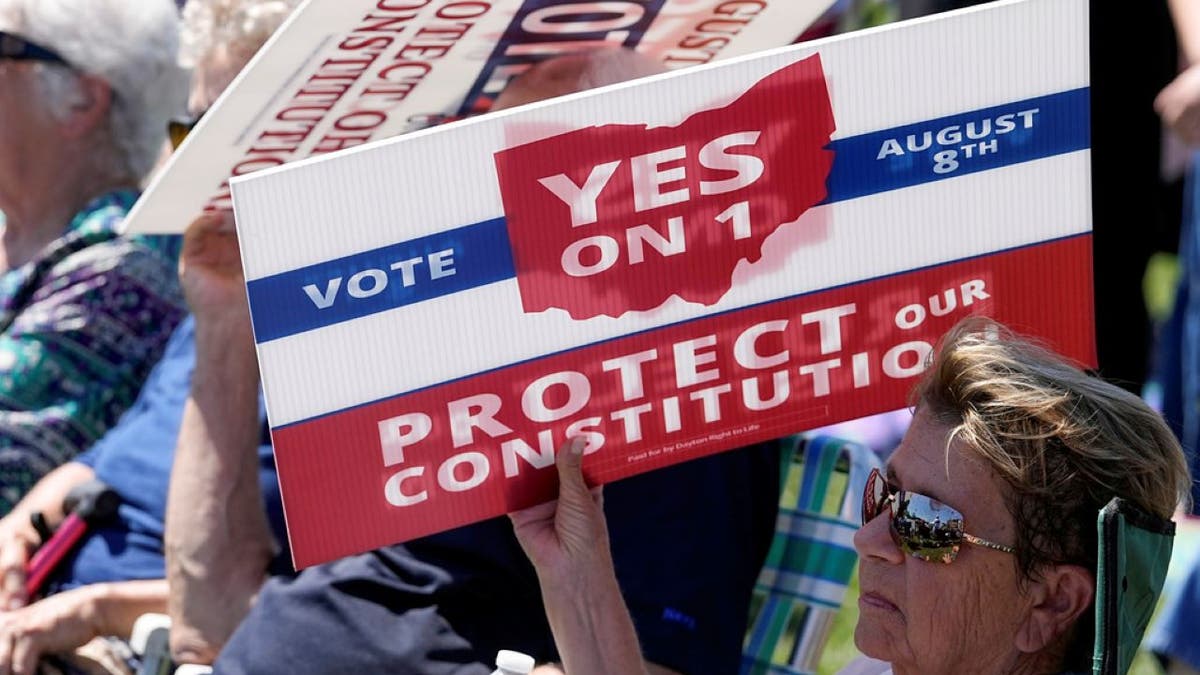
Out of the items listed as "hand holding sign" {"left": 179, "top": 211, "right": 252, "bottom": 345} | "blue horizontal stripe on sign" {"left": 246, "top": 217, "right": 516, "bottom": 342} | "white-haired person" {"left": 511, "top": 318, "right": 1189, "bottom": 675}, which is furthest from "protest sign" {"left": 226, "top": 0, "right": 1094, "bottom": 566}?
"hand holding sign" {"left": 179, "top": 211, "right": 252, "bottom": 345}

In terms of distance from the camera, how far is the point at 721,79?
2143mm

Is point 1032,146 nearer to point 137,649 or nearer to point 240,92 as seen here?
point 240,92

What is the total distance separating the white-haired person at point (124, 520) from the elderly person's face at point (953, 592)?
1615 mm

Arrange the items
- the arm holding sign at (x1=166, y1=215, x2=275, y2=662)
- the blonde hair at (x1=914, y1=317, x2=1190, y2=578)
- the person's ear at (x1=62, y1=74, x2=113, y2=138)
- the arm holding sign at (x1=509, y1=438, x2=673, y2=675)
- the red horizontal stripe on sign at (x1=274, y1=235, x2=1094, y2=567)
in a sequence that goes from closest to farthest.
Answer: the blonde hair at (x1=914, y1=317, x2=1190, y2=578), the red horizontal stripe on sign at (x1=274, y1=235, x2=1094, y2=567), the arm holding sign at (x1=509, y1=438, x2=673, y2=675), the arm holding sign at (x1=166, y1=215, x2=275, y2=662), the person's ear at (x1=62, y1=74, x2=113, y2=138)

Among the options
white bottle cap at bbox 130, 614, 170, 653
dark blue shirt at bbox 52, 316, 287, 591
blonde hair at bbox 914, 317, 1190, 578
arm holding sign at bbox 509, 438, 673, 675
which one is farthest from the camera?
dark blue shirt at bbox 52, 316, 287, 591

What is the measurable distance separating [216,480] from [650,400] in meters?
1.33

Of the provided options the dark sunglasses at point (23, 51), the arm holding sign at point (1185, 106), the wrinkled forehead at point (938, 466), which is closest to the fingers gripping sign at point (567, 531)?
the wrinkled forehead at point (938, 466)

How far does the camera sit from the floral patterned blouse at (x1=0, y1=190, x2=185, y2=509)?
3965mm

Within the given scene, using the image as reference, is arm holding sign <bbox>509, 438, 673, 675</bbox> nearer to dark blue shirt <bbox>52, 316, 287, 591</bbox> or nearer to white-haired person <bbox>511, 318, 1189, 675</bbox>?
white-haired person <bbox>511, 318, 1189, 675</bbox>

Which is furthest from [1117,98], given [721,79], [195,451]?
[195,451]

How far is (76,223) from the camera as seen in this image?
4129mm

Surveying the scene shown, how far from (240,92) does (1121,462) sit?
1.40 meters

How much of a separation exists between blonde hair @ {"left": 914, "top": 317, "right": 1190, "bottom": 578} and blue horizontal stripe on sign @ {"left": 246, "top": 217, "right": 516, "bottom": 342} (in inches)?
24.4

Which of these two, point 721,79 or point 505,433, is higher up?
point 721,79
